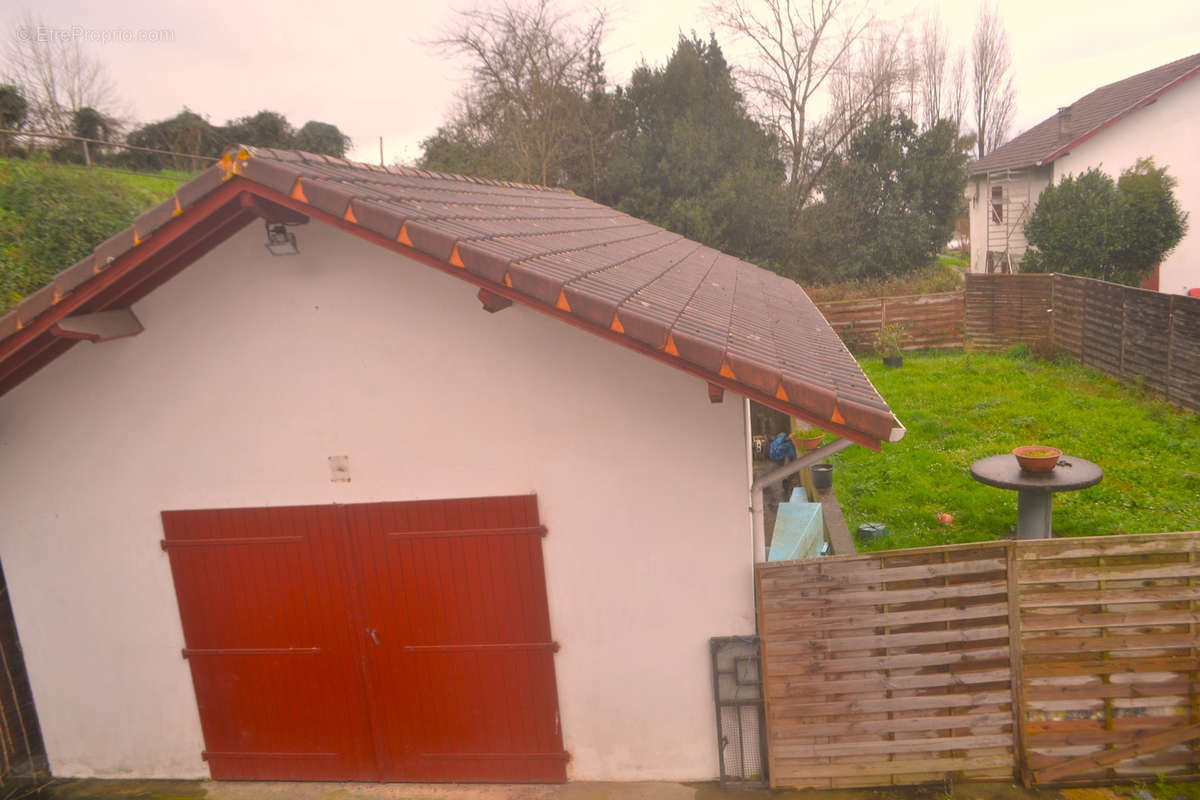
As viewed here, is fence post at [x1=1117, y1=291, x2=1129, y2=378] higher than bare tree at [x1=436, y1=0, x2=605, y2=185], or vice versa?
bare tree at [x1=436, y1=0, x2=605, y2=185]

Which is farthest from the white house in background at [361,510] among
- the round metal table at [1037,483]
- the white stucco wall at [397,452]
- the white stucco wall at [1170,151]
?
the white stucco wall at [1170,151]

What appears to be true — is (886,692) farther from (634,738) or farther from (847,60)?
(847,60)

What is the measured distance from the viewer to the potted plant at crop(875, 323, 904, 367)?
18931 millimetres

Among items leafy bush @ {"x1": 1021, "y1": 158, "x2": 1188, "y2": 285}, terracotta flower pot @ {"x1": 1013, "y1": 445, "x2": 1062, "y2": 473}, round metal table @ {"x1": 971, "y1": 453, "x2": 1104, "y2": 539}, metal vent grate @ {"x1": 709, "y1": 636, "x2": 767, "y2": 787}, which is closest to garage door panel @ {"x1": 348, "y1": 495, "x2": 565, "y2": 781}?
metal vent grate @ {"x1": 709, "y1": 636, "x2": 767, "y2": 787}

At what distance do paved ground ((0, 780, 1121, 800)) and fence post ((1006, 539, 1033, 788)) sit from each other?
0.16 meters

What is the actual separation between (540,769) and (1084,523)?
6.92 meters

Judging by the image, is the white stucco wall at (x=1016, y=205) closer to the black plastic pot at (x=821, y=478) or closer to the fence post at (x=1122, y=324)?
the fence post at (x=1122, y=324)

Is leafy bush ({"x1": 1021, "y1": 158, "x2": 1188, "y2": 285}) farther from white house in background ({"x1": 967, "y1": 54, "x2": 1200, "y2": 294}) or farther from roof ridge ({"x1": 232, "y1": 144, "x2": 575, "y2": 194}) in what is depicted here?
roof ridge ({"x1": 232, "y1": 144, "x2": 575, "y2": 194})

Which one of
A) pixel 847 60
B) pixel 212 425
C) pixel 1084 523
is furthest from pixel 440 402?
pixel 847 60

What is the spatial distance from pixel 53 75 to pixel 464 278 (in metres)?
27.2

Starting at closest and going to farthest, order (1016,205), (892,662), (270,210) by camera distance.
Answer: (270,210), (892,662), (1016,205)

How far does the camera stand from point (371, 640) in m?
5.50

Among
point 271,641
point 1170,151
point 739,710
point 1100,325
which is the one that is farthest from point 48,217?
point 1170,151

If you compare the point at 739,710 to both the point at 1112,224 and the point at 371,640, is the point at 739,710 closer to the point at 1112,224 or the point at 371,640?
the point at 371,640
